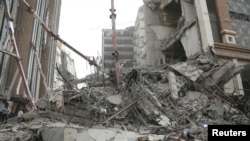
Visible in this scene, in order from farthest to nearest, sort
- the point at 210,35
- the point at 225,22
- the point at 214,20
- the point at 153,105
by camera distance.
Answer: the point at 214,20 → the point at 225,22 → the point at 210,35 → the point at 153,105

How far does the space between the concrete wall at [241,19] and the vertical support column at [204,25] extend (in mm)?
2299

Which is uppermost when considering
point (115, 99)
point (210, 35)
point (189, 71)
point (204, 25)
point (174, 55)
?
point (204, 25)

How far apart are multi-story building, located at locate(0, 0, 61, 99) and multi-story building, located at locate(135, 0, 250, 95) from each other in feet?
29.2

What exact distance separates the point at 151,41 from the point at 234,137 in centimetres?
1958

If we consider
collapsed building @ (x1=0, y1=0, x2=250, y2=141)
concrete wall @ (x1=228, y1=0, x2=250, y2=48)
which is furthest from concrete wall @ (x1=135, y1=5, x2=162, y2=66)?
concrete wall @ (x1=228, y1=0, x2=250, y2=48)

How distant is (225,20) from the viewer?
18.3 meters

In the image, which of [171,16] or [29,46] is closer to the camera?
[29,46]

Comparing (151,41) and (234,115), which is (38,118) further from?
(151,41)

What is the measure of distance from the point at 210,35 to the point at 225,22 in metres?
1.84

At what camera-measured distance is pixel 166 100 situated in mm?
11453

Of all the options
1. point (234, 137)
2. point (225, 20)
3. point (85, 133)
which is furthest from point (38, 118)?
point (225, 20)

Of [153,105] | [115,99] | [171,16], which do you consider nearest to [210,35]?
[171,16]

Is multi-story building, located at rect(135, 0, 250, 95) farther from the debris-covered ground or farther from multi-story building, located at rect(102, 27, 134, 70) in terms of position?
multi-story building, located at rect(102, 27, 134, 70)

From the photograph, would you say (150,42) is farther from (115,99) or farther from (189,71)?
(115,99)
